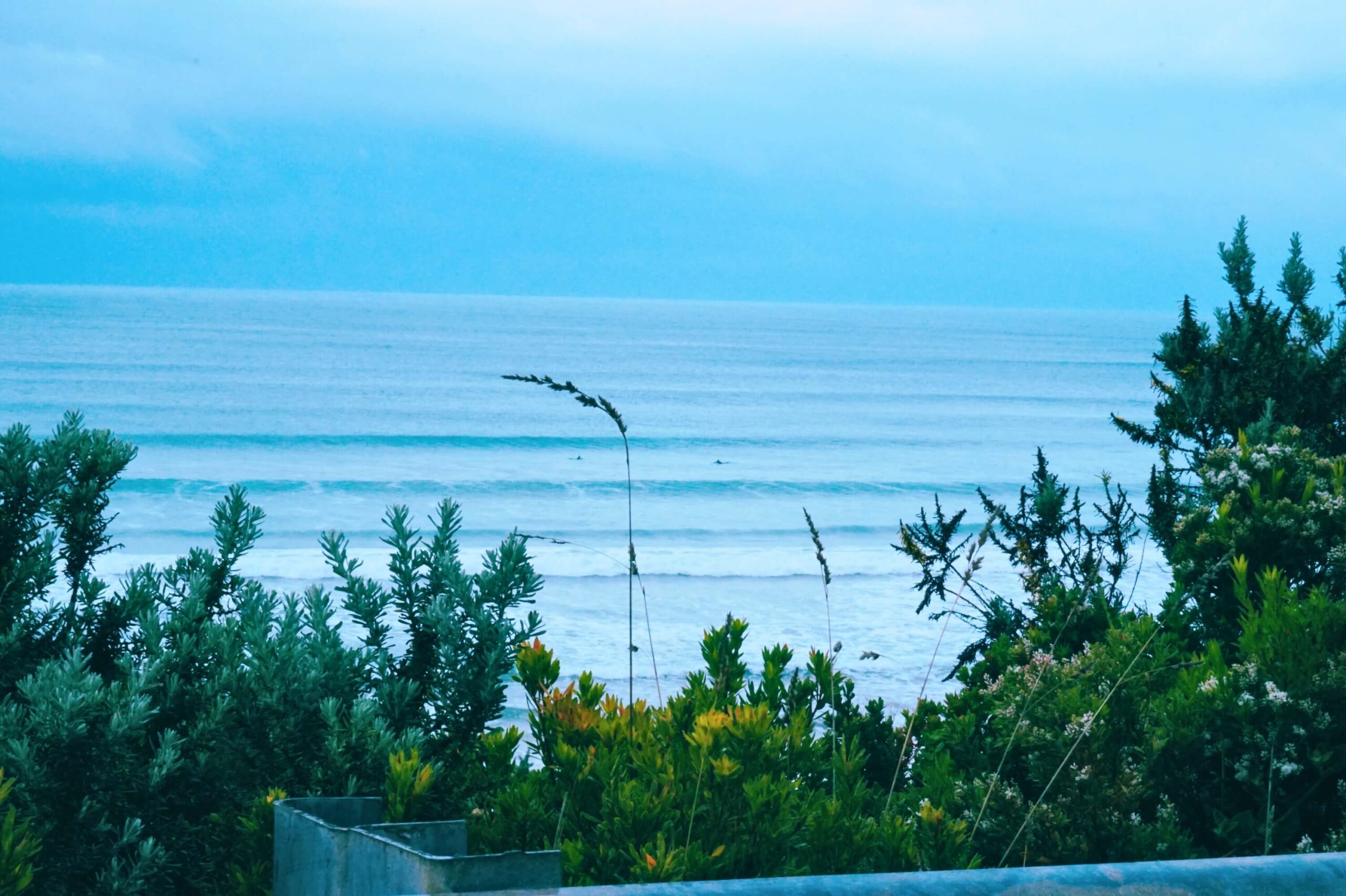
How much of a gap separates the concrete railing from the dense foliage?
43 cm

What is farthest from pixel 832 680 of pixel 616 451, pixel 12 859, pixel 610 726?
pixel 616 451

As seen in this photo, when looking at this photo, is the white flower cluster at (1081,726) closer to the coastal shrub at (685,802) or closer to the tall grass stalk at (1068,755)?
the tall grass stalk at (1068,755)

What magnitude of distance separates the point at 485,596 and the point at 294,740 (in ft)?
2.23

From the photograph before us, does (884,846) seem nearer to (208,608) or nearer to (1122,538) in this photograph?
(208,608)

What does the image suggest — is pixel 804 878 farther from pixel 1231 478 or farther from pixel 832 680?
Answer: pixel 1231 478

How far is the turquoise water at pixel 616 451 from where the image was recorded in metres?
15.7

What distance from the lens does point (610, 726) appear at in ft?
8.90

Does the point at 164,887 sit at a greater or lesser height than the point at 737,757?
lesser

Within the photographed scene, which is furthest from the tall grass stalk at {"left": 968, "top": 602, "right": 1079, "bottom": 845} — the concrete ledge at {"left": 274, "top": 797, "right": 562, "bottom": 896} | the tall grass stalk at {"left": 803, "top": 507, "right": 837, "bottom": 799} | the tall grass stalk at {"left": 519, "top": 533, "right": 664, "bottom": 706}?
the concrete ledge at {"left": 274, "top": 797, "right": 562, "bottom": 896}

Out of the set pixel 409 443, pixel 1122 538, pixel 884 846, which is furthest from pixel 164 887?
pixel 409 443

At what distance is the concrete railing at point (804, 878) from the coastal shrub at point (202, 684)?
1.66 ft

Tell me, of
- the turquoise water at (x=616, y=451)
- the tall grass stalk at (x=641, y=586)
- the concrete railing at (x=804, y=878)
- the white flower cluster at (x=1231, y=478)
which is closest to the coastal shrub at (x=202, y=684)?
the tall grass stalk at (x=641, y=586)

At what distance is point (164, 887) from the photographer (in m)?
2.93

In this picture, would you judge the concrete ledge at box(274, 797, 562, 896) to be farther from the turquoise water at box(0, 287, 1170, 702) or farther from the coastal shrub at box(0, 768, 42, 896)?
the turquoise water at box(0, 287, 1170, 702)
